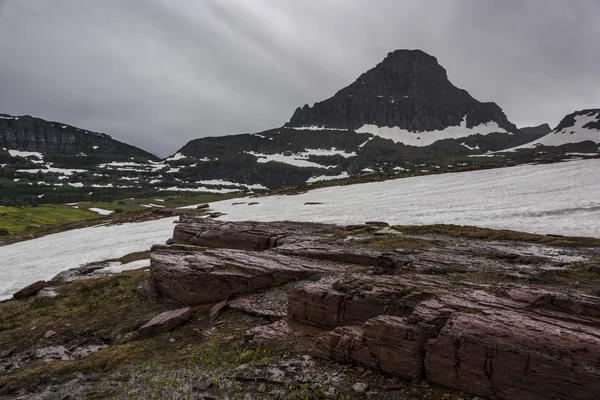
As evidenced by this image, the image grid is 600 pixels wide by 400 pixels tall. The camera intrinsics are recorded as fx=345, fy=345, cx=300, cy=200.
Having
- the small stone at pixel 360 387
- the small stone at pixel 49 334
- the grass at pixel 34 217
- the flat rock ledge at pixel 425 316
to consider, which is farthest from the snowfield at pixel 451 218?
the grass at pixel 34 217

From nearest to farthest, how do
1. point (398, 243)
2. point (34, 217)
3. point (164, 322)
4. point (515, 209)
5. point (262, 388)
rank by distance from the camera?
point (262, 388) < point (164, 322) < point (398, 243) < point (515, 209) < point (34, 217)

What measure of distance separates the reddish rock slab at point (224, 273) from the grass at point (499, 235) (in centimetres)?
1593

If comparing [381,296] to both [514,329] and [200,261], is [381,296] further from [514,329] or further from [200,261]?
[200,261]

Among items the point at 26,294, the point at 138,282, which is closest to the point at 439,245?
the point at 138,282

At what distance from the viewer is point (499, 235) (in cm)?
3209

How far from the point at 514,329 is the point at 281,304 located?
12651mm

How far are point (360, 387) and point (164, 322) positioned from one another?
1352cm

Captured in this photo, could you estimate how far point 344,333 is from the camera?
1477 cm

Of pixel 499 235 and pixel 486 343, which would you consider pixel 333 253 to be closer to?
pixel 499 235

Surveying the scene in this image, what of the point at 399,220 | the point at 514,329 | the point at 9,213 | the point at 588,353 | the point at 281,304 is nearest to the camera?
the point at 588,353

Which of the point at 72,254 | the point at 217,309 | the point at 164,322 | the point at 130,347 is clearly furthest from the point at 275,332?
the point at 72,254

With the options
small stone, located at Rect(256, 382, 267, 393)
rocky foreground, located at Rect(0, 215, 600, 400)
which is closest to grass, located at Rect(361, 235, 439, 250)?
rocky foreground, located at Rect(0, 215, 600, 400)

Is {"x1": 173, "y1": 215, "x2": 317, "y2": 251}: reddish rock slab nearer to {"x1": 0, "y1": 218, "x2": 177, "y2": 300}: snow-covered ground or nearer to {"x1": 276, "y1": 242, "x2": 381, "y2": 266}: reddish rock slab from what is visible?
{"x1": 276, "y1": 242, "x2": 381, "y2": 266}: reddish rock slab

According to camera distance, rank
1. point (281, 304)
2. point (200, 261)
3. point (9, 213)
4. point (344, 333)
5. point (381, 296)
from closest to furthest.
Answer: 1. point (344, 333)
2. point (381, 296)
3. point (281, 304)
4. point (200, 261)
5. point (9, 213)
